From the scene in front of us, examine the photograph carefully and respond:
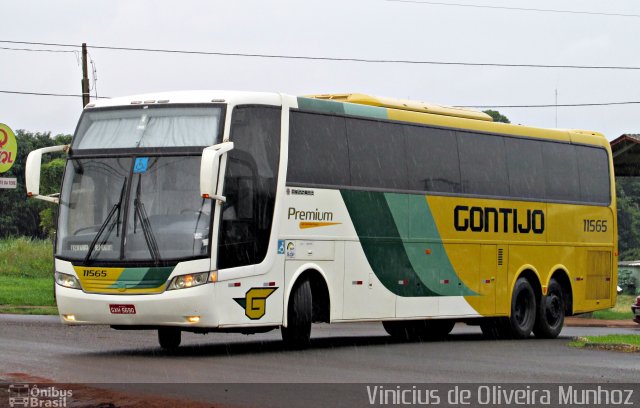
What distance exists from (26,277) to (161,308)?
34721mm

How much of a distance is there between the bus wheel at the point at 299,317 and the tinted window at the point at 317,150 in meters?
1.58

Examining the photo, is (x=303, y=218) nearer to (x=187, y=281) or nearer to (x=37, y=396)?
(x=187, y=281)

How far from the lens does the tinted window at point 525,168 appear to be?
24578 millimetres

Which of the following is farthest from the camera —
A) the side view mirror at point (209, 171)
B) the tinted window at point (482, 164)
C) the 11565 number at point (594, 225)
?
the 11565 number at point (594, 225)

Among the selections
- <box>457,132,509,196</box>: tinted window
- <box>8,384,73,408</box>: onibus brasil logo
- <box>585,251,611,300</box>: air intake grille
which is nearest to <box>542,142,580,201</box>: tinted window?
<box>585,251,611,300</box>: air intake grille

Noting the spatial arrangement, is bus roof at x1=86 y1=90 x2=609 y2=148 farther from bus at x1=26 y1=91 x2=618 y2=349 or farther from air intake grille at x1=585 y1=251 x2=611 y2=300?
air intake grille at x1=585 y1=251 x2=611 y2=300

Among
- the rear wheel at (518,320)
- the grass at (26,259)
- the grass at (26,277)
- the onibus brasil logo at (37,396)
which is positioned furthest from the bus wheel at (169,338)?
the grass at (26,259)

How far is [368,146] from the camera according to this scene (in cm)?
2109

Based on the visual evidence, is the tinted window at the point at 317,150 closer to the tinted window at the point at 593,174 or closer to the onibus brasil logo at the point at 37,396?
the onibus brasil logo at the point at 37,396

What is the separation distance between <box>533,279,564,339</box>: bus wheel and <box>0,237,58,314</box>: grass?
1298 centimetres

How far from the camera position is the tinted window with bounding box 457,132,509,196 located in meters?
23.4

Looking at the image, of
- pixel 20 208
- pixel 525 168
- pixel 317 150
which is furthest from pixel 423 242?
pixel 20 208

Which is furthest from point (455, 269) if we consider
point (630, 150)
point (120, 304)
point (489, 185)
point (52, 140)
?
point (52, 140)

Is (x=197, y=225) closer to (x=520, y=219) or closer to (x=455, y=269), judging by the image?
(x=455, y=269)
